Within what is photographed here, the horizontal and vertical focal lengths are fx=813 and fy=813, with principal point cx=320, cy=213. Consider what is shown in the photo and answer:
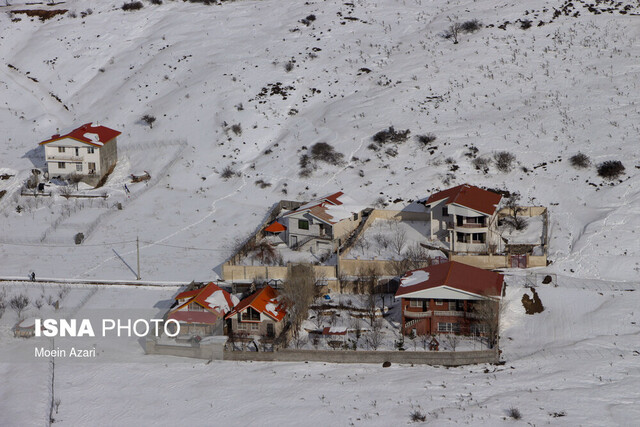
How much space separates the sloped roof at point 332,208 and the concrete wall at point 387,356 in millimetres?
16517

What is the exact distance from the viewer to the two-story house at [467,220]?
56844 millimetres

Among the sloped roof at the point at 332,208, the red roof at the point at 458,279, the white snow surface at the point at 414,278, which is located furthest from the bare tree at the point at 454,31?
the white snow surface at the point at 414,278

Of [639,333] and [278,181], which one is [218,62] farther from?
[639,333]

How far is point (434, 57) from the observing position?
87125 millimetres

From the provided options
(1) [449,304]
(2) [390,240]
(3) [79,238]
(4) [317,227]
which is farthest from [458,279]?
(3) [79,238]

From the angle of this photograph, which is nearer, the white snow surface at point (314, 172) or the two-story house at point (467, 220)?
the white snow surface at point (314, 172)

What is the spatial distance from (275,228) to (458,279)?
1749 cm

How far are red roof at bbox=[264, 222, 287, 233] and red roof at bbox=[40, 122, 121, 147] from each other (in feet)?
74.2

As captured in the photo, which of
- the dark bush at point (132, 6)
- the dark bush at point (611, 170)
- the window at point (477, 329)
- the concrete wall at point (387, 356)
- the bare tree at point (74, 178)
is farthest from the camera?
the dark bush at point (132, 6)

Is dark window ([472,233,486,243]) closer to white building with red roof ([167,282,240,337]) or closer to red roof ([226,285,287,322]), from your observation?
red roof ([226,285,287,322])

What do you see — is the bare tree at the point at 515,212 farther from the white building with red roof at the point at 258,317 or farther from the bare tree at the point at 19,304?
the bare tree at the point at 19,304

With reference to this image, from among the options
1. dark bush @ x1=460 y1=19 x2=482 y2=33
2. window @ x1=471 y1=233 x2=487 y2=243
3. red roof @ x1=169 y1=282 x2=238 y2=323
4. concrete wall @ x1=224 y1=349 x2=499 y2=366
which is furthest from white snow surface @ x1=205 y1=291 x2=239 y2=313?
dark bush @ x1=460 y1=19 x2=482 y2=33

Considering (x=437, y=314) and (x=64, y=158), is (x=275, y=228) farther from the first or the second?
(x=64, y=158)

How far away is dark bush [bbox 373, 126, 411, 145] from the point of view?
74062 millimetres
